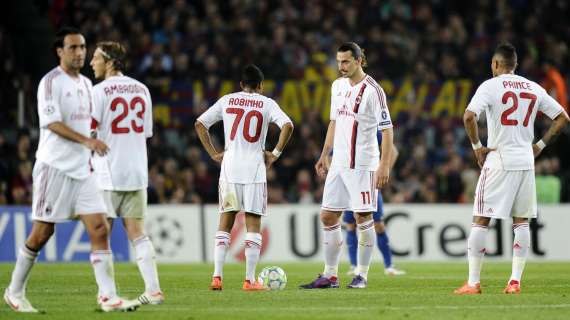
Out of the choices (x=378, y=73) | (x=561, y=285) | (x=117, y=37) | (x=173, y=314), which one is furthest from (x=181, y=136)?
(x=173, y=314)

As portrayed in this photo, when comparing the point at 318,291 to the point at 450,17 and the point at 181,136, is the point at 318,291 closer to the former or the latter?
the point at 181,136

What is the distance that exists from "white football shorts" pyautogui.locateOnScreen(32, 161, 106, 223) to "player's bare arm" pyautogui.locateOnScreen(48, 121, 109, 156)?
0.33 meters

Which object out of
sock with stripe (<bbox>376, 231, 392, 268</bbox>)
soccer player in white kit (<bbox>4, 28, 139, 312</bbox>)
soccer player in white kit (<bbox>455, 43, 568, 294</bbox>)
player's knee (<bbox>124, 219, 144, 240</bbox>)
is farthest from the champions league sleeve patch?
sock with stripe (<bbox>376, 231, 392, 268</bbox>)

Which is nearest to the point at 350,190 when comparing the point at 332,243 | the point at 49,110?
the point at 332,243

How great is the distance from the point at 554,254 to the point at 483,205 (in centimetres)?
985

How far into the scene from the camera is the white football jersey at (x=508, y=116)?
11.8m

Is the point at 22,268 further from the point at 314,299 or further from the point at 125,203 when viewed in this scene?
the point at 314,299

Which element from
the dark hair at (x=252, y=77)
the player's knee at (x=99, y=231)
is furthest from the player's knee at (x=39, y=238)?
the dark hair at (x=252, y=77)

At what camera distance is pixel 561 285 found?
44.8ft

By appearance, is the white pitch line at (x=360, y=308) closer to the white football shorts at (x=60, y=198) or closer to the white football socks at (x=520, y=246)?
the white football shorts at (x=60, y=198)

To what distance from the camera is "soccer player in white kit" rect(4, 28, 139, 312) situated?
32.3 ft

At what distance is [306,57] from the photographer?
26047 mm

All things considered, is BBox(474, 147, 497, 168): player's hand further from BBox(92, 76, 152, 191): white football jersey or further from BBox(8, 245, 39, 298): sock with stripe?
BBox(8, 245, 39, 298): sock with stripe

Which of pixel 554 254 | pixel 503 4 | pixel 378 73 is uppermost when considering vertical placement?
pixel 503 4
